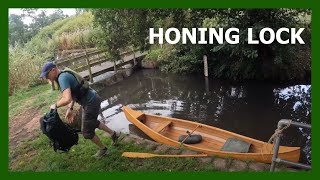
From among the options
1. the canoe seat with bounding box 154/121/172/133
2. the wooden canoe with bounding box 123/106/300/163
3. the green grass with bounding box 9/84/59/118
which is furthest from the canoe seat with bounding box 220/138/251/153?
the green grass with bounding box 9/84/59/118

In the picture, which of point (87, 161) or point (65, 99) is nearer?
point (65, 99)

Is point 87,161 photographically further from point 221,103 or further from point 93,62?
point 93,62

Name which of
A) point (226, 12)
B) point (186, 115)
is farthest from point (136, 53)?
point (186, 115)

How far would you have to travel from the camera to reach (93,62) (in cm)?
1246

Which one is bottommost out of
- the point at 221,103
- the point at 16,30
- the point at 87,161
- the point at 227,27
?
the point at 87,161

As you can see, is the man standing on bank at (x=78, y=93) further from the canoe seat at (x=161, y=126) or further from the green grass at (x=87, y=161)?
the canoe seat at (x=161, y=126)

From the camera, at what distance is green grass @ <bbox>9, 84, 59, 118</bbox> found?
338 inches

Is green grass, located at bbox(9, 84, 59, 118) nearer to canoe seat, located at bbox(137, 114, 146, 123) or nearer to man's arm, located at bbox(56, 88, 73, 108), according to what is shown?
canoe seat, located at bbox(137, 114, 146, 123)

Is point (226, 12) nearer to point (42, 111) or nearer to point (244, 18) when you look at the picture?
point (244, 18)

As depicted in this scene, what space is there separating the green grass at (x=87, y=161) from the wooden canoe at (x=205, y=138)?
68 centimetres

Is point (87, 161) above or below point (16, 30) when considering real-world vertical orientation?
below

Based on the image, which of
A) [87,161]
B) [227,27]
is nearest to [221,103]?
[227,27]

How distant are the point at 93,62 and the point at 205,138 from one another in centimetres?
736

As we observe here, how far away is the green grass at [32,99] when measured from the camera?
8.58 metres
